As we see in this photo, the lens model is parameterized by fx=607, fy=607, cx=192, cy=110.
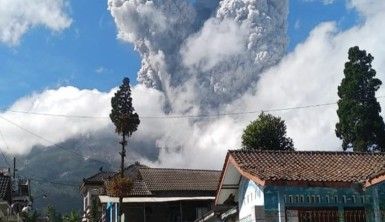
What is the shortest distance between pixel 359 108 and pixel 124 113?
64.9ft

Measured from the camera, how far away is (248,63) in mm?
192000

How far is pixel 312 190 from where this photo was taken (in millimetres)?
22578

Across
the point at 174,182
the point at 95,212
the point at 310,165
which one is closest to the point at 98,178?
the point at 95,212

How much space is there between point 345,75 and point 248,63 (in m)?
139

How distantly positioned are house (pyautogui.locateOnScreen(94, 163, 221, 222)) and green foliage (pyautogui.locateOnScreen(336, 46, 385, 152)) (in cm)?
1303

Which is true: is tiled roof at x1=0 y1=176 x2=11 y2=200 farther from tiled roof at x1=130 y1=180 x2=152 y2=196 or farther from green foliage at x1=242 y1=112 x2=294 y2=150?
green foliage at x1=242 y1=112 x2=294 y2=150

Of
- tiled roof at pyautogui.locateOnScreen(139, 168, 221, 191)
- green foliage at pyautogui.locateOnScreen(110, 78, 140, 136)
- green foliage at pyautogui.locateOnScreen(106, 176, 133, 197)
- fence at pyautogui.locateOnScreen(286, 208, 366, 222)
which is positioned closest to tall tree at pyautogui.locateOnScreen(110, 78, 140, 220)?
green foliage at pyautogui.locateOnScreen(110, 78, 140, 136)

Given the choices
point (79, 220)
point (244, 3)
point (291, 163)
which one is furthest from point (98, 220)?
point (244, 3)

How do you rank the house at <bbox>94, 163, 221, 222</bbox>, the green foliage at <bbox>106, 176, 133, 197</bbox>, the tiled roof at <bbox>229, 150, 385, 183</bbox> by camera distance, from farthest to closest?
the house at <bbox>94, 163, 221, 222</bbox> < the green foliage at <bbox>106, 176, 133, 197</bbox> < the tiled roof at <bbox>229, 150, 385, 183</bbox>

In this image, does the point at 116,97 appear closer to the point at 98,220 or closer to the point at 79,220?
the point at 98,220

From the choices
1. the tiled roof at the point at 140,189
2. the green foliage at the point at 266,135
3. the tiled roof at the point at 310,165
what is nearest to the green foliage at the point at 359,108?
the green foliage at the point at 266,135

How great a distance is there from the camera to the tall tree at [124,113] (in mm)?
47406

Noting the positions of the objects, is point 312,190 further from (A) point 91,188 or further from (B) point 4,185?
(A) point 91,188

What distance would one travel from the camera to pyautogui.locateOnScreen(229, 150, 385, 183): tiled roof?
2250 cm
